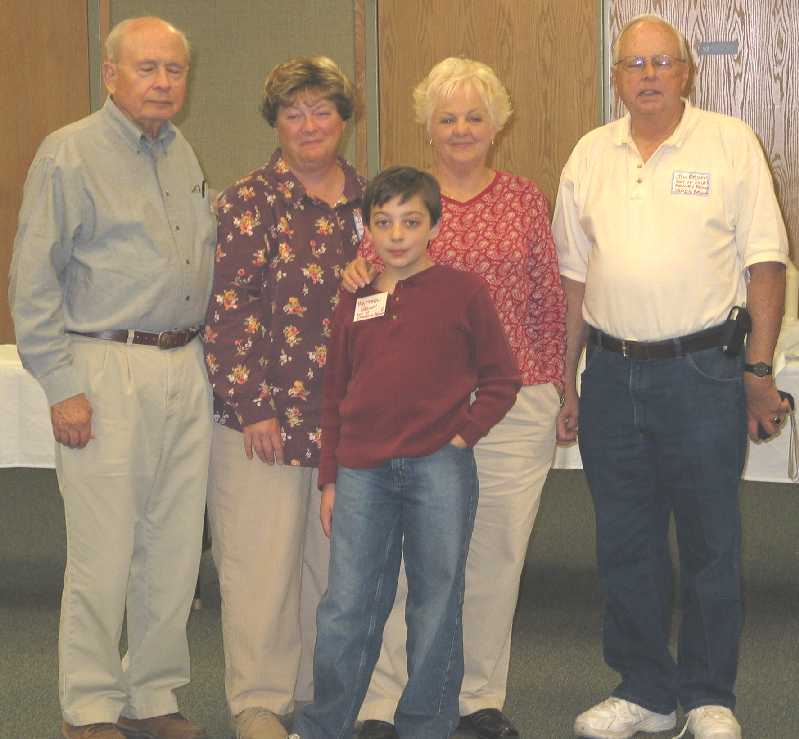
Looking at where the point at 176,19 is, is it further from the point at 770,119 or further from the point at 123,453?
the point at 123,453

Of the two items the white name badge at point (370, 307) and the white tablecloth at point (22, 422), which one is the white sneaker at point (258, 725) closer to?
the white name badge at point (370, 307)

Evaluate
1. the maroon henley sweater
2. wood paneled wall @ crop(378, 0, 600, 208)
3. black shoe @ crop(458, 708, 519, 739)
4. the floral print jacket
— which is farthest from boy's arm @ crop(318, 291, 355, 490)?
wood paneled wall @ crop(378, 0, 600, 208)

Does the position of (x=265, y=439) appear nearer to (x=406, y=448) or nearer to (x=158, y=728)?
(x=406, y=448)

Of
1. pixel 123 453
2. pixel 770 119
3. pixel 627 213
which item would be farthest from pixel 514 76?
pixel 123 453

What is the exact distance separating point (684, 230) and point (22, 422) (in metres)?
2.16

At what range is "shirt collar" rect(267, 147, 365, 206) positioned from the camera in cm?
277

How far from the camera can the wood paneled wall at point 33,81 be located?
23.2ft

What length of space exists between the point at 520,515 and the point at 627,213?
77 cm

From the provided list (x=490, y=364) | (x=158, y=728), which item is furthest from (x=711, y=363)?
(x=158, y=728)

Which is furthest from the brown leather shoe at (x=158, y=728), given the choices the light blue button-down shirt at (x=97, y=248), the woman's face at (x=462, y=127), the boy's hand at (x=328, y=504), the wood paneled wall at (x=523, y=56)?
the wood paneled wall at (x=523, y=56)

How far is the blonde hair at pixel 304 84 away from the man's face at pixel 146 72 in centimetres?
22

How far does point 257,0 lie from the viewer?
274 inches

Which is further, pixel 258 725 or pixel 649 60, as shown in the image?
pixel 258 725

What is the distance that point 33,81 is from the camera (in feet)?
23.3
